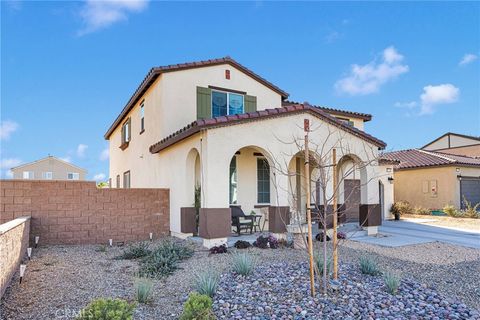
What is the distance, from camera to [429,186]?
2344 cm

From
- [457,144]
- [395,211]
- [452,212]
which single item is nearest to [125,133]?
[395,211]

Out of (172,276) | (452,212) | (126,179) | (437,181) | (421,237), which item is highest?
(126,179)

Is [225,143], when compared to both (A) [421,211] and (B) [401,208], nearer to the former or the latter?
(B) [401,208]

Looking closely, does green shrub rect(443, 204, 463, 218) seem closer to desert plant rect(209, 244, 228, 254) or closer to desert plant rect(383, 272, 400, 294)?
desert plant rect(209, 244, 228, 254)

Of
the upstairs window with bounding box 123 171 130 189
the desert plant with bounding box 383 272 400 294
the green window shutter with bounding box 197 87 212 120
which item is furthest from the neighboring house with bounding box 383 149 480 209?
the desert plant with bounding box 383 272 400 294

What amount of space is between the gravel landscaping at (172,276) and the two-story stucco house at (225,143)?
188 centimetres

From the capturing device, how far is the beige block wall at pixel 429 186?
22.4 meters

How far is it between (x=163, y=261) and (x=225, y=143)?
380cm

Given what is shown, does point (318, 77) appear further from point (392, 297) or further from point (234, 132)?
point (392, 297)

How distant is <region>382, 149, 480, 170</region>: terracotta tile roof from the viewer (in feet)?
74.1

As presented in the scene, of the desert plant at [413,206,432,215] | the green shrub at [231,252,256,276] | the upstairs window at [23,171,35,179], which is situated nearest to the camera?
the green shrub at [231,252,256,276]

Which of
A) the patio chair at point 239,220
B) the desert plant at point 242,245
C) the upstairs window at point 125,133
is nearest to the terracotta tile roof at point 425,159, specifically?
the patio chair at point 239,220

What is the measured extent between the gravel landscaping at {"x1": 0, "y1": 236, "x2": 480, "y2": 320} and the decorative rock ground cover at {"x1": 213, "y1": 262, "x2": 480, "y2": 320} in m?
0.05

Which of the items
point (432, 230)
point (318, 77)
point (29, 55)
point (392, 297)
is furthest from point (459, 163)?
point (29, 55)
